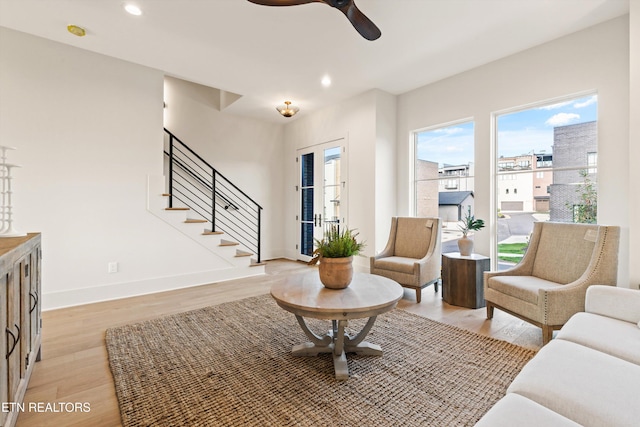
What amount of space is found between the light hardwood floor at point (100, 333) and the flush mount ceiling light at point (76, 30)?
10.0ft

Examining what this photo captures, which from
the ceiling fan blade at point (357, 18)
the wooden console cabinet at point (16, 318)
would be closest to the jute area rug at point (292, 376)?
the wooden console cabinet at point (16, 318)

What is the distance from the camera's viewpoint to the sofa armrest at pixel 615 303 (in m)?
1.81

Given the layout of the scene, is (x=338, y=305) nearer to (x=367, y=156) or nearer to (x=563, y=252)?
(x=563, y=252)

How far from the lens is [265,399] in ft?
5.74

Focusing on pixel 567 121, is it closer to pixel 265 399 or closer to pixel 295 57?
pixel 295 57

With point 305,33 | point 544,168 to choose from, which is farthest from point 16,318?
point 544,168

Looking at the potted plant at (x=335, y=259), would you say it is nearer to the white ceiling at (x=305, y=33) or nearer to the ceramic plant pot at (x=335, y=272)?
the ceramic plant pot at (x=335, y=272)

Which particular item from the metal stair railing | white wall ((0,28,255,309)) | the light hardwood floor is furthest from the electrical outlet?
the metal stair railing

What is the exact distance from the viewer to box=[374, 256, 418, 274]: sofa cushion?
11.8 ft

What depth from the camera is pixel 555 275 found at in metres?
2.80

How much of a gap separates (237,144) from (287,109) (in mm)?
1570

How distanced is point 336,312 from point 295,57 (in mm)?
3278

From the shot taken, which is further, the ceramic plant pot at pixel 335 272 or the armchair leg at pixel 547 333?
the armchair leg at pixel 547 333

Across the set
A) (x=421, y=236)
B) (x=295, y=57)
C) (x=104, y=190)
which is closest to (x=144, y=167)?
(x=104, y=190)
